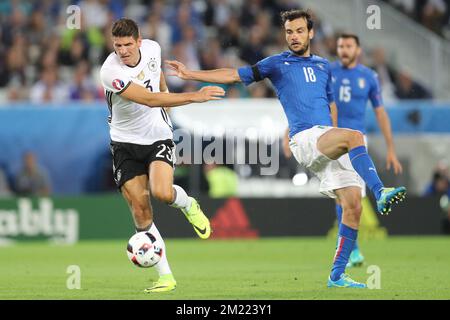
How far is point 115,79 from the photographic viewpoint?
390 inches

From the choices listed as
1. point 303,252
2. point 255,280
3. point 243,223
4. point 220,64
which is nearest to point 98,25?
point 220,64

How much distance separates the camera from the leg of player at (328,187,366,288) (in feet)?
32.7

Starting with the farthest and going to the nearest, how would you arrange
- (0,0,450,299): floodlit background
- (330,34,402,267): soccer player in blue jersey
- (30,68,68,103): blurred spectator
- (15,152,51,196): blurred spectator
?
(30,68,68,103): blurred spectator → (15,152,51,196): blurred spectator → (0,0,450,299): floodlit background → (330,34,402,267): soccer player in blue jersey

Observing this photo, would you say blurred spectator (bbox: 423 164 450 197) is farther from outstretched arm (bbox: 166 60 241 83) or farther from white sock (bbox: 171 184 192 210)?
outstretched arm (bbox: 166 60 241 83)

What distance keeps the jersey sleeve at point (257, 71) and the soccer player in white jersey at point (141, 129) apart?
2.40 ft

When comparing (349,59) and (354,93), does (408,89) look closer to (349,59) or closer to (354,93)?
(349,59)

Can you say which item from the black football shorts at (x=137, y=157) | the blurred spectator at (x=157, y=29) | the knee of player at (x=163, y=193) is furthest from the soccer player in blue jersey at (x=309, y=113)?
the blurred spectator at (x=157, y=29)

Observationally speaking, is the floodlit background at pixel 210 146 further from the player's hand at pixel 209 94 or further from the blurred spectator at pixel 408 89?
the player's hand at pixel 209 94

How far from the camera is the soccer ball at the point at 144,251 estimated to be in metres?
9.66

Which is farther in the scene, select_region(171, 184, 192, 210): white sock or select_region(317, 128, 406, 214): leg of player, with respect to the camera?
select_region(171, 184, 192, 210): white sock

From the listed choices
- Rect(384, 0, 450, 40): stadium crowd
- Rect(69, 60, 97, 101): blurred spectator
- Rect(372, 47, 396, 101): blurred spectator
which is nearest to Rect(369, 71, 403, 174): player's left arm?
Rect(372, 47, 396, 101): blurred spectator

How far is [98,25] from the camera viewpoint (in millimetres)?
Result: 21781

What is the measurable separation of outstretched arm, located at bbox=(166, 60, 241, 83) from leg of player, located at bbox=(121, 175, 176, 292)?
1.12 meters
